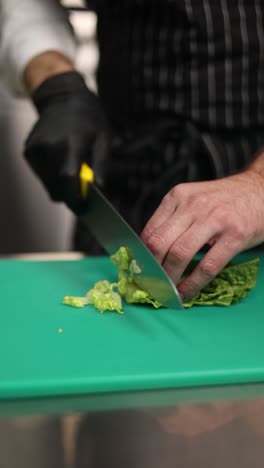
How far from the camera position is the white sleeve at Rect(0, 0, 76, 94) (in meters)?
1.60

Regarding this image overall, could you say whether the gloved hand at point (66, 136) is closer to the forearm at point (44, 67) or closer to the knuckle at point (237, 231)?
the forearm at point (44, 67)

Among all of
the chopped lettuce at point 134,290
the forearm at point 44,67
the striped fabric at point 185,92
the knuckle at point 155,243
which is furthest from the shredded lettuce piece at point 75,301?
the forearm at point 44,67

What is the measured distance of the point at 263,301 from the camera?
1093 mm

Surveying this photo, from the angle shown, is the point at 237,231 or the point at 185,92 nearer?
the point at 237,231

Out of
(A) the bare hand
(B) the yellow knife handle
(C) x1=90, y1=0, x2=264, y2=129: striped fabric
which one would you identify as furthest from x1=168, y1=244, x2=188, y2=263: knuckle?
(C) x1=90, y1=0, x2=264, y2=129: striped fabric

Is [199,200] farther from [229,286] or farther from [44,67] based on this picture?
[44,67]

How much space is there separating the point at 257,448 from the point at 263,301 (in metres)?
0.36

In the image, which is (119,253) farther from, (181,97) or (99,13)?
(99,13)

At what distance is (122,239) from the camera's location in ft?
3.68

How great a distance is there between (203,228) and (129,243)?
123 millimetres

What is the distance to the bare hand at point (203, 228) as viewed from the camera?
102 centimetres

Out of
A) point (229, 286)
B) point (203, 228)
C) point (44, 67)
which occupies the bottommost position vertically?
point (229, 286)

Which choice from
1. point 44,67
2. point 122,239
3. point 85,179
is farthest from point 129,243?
point 44,67

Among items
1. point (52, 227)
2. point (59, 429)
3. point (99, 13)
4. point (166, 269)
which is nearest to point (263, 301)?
point (166, 269)
